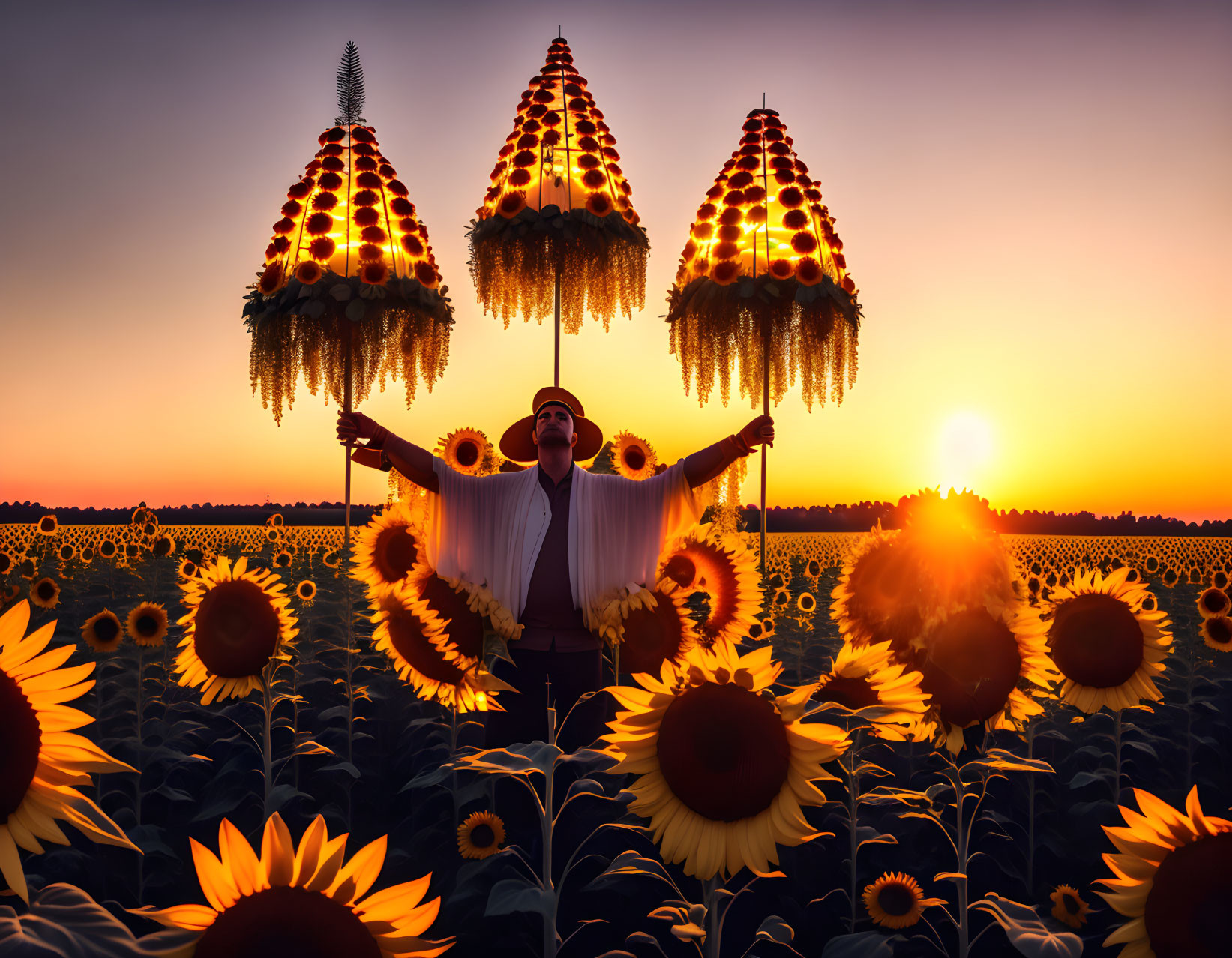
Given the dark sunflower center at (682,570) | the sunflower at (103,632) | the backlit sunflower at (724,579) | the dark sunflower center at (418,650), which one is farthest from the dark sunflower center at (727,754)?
the sunflower at (103,632)

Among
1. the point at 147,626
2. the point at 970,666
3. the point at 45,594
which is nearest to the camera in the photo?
the point at 970,666

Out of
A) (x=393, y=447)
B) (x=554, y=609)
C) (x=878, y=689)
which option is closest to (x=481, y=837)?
(x=554, y=609)

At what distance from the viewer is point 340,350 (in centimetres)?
846

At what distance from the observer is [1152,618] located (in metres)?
3.70

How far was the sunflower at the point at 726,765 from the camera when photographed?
1548 millimetres

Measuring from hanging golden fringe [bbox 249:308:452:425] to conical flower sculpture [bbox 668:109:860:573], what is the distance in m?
2.95

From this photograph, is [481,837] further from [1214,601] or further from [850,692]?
[1214,601]

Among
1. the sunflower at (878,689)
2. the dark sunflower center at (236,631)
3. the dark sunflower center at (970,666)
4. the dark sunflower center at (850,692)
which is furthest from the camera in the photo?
the dark sunflower center at (236,631)

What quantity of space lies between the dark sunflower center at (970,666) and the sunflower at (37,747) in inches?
86.4

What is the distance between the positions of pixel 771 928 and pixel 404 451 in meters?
3.08

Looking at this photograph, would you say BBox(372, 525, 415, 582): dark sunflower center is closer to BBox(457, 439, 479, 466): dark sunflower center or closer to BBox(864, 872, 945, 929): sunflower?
BBox(457, 439, 479, 466): dark sunflower center

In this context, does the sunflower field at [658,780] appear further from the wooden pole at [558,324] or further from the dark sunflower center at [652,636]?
the wooden pole at [558,324]

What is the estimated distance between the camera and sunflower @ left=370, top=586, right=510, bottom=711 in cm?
334

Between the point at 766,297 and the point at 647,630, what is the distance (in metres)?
4.74
